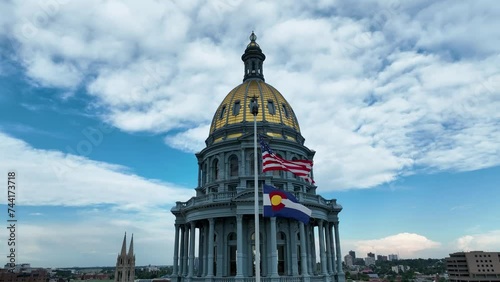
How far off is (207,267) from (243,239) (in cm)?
478

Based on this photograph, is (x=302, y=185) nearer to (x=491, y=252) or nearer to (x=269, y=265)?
(x=269, y=265)

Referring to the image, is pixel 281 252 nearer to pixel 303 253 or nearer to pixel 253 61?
pixel 303 253

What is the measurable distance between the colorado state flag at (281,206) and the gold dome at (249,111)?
22.7 m

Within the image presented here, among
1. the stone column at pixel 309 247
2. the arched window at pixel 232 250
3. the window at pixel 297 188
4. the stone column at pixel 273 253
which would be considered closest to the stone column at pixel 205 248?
the arched window at pixel 232 250

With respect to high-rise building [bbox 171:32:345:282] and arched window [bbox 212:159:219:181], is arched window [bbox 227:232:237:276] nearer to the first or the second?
high-rise building [bbox 171:32:345:282]

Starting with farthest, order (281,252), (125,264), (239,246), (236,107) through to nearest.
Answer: (125,264)
(236,107)
(281,252)
(239,246)

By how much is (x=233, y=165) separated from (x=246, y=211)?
9.47m

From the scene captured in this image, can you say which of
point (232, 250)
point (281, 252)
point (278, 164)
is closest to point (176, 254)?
A: point (232, 250)

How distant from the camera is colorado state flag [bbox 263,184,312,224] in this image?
20.7 metres

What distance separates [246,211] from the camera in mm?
34094

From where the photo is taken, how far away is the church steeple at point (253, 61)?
50938 mm

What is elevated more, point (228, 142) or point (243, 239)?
point (228, 142)

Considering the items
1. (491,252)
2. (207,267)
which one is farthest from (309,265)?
(491,252)

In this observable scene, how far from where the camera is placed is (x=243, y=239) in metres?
36.0
